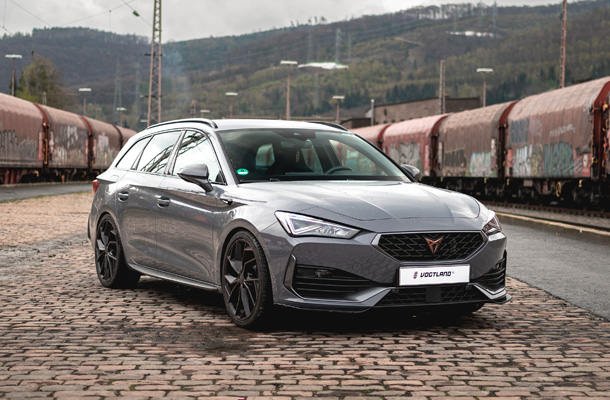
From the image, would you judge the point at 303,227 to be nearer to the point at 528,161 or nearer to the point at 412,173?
the point at 412,173

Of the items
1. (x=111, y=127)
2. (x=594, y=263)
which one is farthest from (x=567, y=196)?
(x=111, y=127)

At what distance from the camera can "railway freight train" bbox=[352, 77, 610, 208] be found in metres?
21.5

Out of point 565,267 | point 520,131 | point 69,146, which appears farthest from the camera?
point 69,146

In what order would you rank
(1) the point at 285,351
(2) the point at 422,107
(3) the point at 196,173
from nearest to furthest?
(1) the point at 285,351 → (3) the point at 196,173 → (2) the point at 422,107

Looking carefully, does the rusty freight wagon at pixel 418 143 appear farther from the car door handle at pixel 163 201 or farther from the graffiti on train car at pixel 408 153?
the car door handle at pixel 163 201

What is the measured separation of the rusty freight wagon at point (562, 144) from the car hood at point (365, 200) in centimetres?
1565

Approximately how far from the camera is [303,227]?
18.5 feet

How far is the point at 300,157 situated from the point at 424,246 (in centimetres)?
160

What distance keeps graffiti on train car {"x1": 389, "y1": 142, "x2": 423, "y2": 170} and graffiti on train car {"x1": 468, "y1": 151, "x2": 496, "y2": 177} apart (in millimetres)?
5913

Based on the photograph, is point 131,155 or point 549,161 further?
point 549,161

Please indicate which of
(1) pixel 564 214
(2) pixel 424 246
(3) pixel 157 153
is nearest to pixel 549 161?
(1) pixel 564 214

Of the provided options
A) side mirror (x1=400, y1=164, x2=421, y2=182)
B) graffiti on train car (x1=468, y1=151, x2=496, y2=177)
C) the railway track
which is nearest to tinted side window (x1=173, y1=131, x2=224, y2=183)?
side mirror (x1=400, y1=164, x2=421, y2=182)

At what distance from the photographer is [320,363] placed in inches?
195

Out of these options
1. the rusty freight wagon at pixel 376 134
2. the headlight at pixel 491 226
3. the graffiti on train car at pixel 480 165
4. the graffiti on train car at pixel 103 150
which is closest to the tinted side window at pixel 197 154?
the headlight at pixel 491 226
